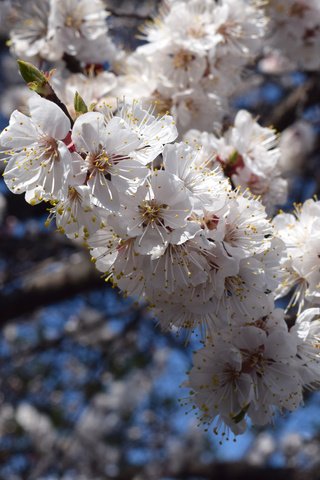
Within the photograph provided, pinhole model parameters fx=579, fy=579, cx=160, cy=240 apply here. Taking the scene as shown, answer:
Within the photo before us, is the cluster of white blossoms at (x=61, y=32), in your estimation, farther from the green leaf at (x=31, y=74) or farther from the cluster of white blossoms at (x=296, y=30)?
the green leaf at (x=31, y=74)

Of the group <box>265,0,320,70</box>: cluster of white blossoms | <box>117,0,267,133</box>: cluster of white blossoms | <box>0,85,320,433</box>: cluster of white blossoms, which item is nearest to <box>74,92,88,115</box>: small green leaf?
<box>0,85,320,433</box>: cluster of white blossoms

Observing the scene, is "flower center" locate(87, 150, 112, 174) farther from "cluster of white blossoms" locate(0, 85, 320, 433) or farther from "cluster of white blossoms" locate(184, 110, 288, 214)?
"cluster of white blossoms" locate(184, 110, 288, 214)

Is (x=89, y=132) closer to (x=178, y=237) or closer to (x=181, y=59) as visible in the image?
(x=178, y=237)

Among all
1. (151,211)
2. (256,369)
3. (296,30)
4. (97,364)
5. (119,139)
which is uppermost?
(119,139)

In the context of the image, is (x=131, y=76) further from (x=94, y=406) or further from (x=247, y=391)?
(x=94, y=406)

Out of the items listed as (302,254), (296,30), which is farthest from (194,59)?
(302,254)

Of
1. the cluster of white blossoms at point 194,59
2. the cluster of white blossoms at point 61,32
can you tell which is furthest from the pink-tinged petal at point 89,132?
the cluster of white blossoms at point 61,32

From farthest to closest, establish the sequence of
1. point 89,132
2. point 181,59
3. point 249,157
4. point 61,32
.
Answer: point 61,32 → point 181,59 → point 249,157 → point 89,132
